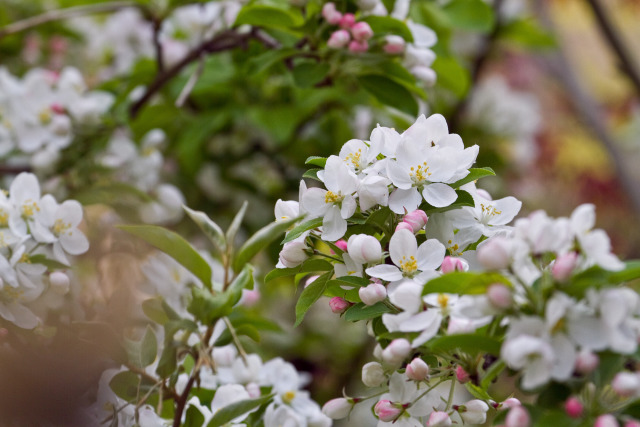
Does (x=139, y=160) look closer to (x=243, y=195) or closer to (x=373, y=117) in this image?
(x=243, y=195)

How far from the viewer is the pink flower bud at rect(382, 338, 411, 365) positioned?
72cm

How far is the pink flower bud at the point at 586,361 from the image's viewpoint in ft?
1.96

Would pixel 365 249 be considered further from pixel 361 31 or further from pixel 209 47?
pixel 209 47

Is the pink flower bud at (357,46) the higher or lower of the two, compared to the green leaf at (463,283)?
lower

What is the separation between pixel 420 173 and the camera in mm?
802

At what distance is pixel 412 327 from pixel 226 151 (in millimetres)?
1556

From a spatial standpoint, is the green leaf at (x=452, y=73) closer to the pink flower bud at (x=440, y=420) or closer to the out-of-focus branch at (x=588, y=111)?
the pink flower bud at (x=440, y=420)

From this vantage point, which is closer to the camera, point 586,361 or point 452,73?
point 586,361

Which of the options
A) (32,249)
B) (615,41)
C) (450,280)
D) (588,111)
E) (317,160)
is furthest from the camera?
(588,111)

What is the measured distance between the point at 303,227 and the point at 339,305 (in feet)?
0.34

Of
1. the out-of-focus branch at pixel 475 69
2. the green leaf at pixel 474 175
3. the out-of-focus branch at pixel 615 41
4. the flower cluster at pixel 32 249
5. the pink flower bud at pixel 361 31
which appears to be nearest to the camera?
the green leaf at pixel 474 175

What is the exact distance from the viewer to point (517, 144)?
9.34 feet

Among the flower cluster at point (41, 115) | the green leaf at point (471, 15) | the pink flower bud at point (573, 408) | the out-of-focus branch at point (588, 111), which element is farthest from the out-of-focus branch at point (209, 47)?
the out-of-focus branch at point (588, 111)

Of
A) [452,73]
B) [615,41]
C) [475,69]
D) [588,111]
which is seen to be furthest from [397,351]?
[588,111]
